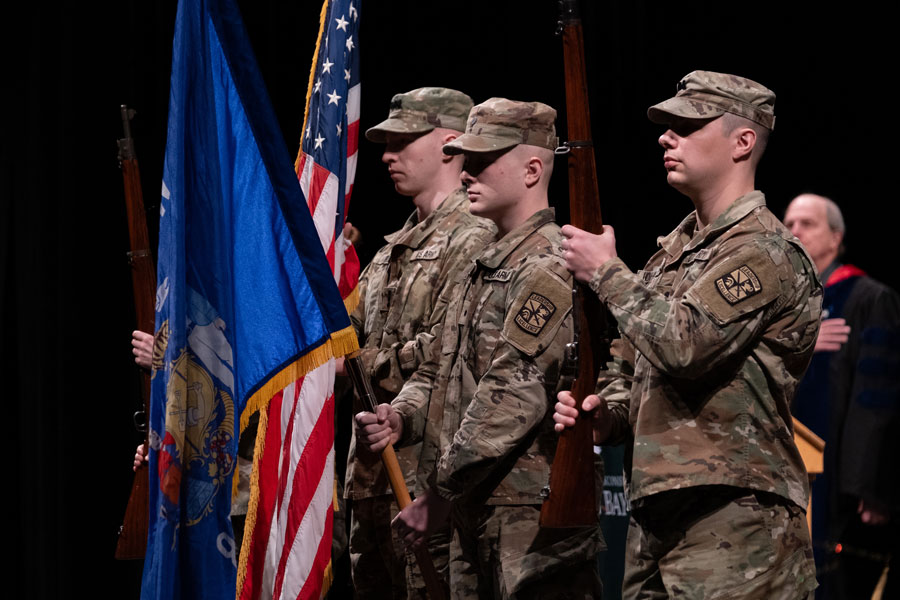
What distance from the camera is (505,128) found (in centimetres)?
328

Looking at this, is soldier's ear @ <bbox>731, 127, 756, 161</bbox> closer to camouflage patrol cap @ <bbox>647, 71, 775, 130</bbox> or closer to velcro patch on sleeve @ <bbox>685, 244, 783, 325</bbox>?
camouflage patrol cap @ <bbox>647, 71, 775, 130</bbox>

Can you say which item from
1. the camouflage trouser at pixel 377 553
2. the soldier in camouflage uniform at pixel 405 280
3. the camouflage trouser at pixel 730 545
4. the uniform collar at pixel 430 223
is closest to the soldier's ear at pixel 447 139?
the soldier in camouflage uniform at pixel 405 280

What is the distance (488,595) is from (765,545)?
0.85 metres

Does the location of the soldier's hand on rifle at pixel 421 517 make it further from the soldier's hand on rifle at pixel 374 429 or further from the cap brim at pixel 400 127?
the cap brim at pixel 400 127

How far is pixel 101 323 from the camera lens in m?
5.67

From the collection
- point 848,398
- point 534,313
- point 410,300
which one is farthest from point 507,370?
point 848,398

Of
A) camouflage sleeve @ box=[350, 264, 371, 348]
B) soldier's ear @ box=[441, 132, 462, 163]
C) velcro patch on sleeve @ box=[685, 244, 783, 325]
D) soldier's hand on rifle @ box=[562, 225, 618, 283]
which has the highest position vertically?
soldier's ear @ box=[441, 132, 462, 163]

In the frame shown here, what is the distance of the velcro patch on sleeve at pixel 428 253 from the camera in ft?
12.4

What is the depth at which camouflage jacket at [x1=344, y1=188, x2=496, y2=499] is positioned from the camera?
3.69 m

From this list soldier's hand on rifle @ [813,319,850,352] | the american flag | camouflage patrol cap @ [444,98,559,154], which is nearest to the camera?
the american flag

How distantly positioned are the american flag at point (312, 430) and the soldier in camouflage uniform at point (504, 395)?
200 mm

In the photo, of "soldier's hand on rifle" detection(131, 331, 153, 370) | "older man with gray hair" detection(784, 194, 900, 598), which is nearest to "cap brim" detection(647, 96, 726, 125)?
"soldier's hand on rifle" detection(131, 331, 153, 370)

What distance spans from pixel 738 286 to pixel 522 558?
92 centimetres

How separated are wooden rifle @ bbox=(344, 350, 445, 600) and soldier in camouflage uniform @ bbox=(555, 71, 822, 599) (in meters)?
0.69
